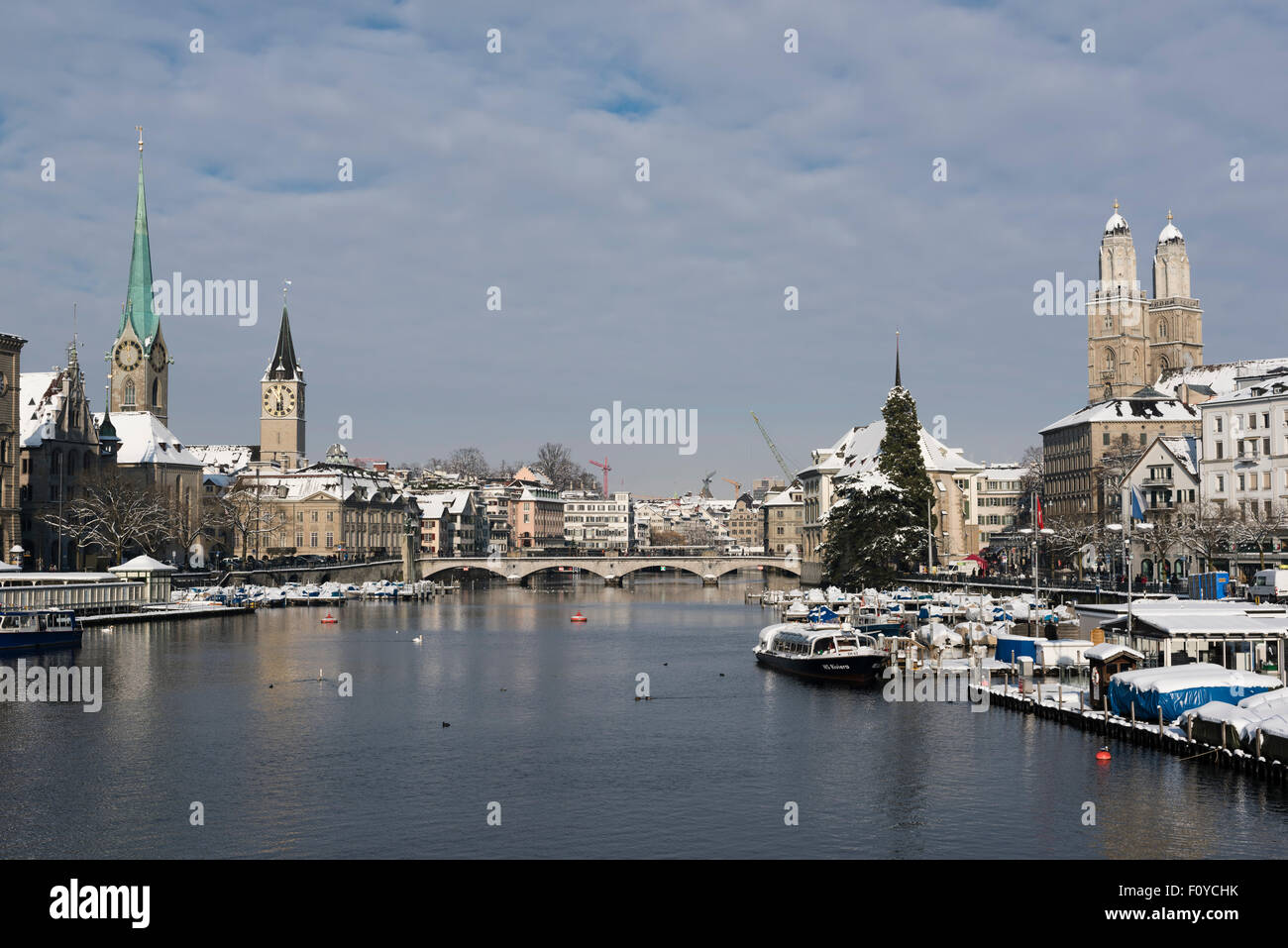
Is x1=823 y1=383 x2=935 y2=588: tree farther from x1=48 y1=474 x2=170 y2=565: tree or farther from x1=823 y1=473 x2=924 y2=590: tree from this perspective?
x1=48 y1=474 x2=170 y2=565: tree

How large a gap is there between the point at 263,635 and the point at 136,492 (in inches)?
2212

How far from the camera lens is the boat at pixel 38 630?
298ft

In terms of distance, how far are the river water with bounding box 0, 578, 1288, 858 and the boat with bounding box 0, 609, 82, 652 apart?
13339mm

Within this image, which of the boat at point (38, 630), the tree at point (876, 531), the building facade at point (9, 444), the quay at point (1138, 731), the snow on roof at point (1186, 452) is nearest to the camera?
the quay at point (1138, 731)

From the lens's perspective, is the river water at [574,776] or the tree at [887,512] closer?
the river water at [574,776]

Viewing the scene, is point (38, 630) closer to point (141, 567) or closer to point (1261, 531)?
point (141, 567)

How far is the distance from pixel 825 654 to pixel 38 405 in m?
114

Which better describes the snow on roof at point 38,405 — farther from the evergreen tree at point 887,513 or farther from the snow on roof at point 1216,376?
the snow on roof at point 1216,376

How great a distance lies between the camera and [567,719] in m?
63.0

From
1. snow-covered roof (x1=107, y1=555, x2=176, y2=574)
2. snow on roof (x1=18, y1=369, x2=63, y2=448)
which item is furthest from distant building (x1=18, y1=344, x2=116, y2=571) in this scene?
snow-covered roof (x1=107, y1=555, x2=176, y2=574)

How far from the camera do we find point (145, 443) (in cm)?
18350

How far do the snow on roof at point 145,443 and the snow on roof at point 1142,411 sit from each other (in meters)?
120
